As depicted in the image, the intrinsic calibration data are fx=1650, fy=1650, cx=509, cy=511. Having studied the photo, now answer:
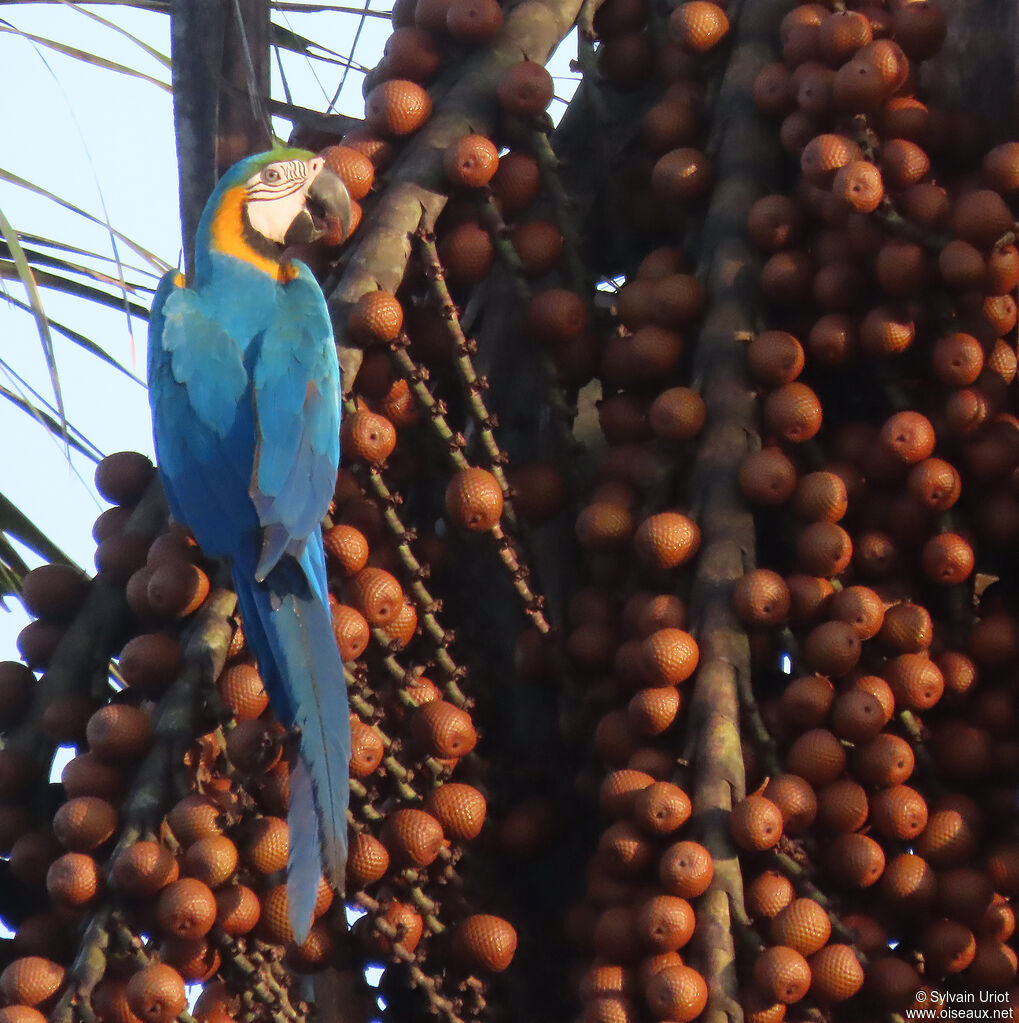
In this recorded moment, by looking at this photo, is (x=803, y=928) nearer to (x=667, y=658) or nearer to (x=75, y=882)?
(x=667, y=658)

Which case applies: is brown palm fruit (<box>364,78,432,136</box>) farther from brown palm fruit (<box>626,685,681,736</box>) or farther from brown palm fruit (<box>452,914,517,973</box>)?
brown palm fruit (<box>452,914,517,973</box>)

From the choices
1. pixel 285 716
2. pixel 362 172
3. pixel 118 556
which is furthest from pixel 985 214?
pixel 118 556

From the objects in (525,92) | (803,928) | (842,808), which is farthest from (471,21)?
(803,928)

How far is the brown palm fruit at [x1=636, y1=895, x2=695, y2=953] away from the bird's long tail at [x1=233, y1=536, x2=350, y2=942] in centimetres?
33

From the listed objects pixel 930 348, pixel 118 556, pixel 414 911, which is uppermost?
pixel 930 348

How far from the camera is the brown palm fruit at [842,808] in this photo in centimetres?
179

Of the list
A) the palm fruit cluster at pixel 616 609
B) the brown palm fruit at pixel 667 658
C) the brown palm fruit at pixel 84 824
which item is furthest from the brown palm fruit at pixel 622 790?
the brown palm fruit at pixel 84 824

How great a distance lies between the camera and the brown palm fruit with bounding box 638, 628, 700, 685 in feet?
6.07

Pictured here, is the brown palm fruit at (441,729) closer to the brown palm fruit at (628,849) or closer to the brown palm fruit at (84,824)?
the brown palm fruit at (628,849)

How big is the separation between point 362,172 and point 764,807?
100cm

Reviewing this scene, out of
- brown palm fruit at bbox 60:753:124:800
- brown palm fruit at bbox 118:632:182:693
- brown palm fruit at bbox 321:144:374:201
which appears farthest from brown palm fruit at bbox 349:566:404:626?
brown palm fruit at bbox 321:144:374:201

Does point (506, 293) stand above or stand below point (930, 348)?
above

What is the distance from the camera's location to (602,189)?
98.0 inches

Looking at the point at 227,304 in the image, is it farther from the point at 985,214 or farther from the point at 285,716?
the point at 985,214
